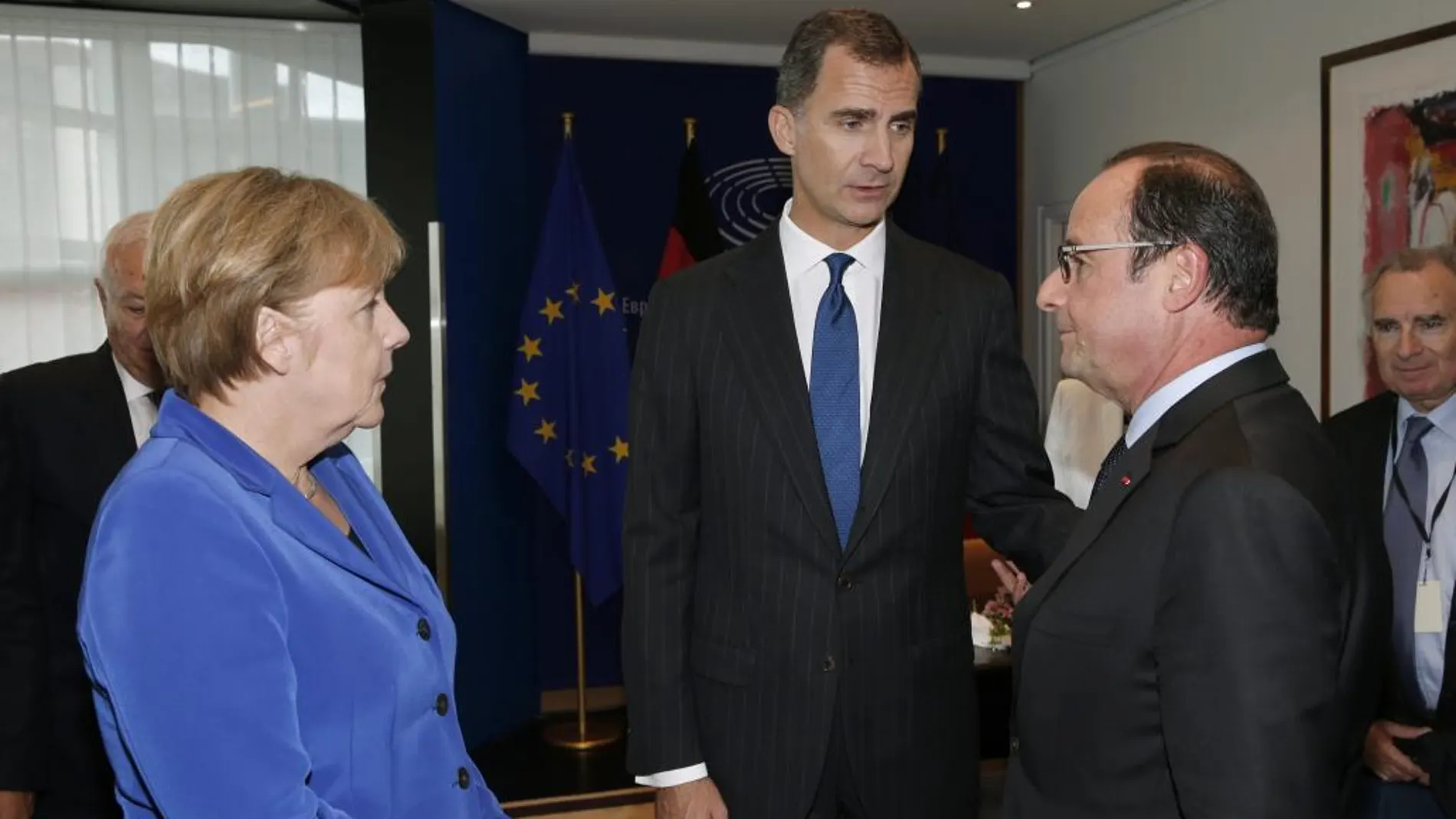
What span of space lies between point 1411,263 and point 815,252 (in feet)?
6.15

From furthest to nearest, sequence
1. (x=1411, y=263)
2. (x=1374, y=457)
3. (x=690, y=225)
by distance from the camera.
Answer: (x=690, y=225), (x=1411, y=263), (x=1374, y=457)

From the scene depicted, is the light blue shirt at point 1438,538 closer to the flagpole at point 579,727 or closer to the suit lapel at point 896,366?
the suit lapel at point 896,366

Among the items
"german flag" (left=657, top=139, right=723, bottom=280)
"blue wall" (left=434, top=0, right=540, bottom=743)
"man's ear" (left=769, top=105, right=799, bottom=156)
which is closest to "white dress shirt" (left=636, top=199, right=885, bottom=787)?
"man's ear" (left=769, top=105, right=799, bottom=156)

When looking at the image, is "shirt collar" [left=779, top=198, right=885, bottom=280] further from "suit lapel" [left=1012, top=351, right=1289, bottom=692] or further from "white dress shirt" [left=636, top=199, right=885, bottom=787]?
"suit lapel" [left=1012, top=351, right=1289, bottom=692]

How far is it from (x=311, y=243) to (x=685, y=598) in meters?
A: 0.90

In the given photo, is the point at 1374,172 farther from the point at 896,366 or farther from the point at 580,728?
the point at 580,728

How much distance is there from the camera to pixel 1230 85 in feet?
15.9

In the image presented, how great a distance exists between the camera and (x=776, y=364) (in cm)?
190

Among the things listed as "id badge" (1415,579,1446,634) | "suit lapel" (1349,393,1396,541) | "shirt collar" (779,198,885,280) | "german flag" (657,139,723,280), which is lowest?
"id badge" (1415,579,1446,634)

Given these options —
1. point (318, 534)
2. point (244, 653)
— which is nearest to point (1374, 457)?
point (318, 534)

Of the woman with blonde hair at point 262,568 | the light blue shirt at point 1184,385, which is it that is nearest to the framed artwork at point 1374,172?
the light blue shirt at point 1184,385

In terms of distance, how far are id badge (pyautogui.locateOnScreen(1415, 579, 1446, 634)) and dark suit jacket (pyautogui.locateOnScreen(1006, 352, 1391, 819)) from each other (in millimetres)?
1472

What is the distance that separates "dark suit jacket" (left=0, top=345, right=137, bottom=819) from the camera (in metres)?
2.17

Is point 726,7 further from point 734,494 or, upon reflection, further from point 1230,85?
point 734,494
